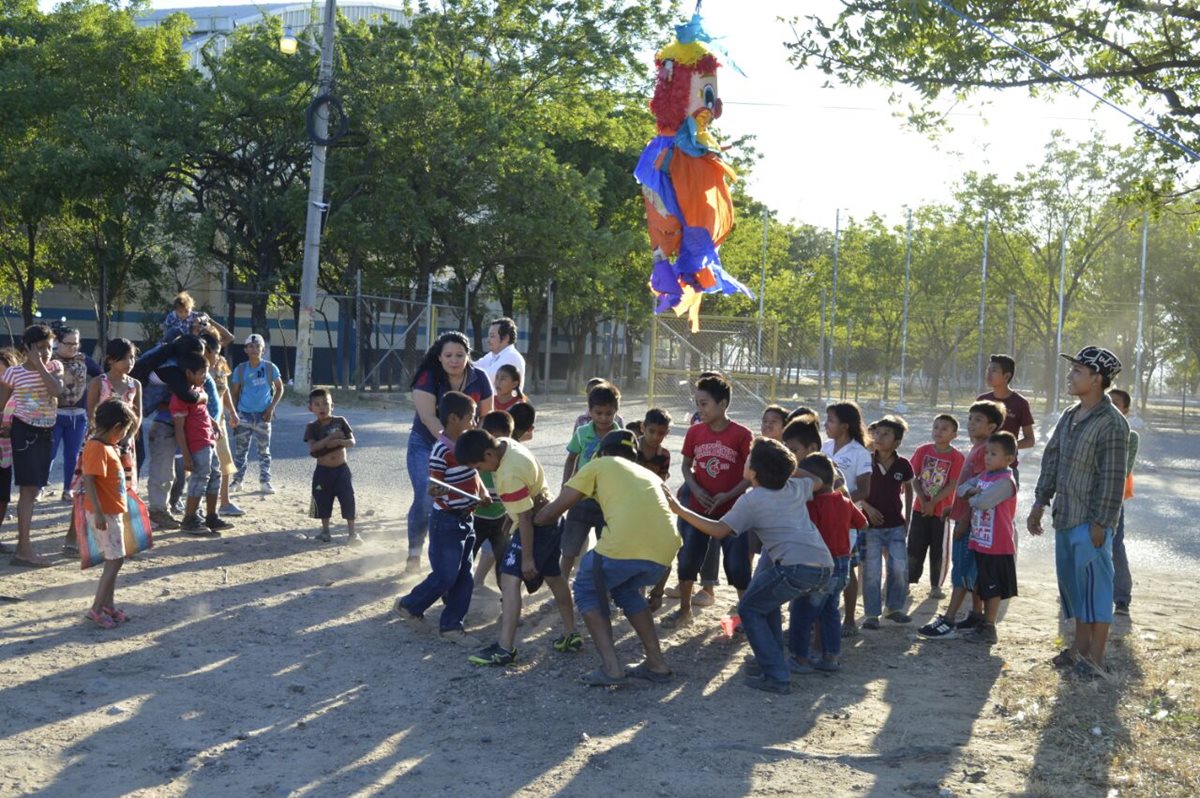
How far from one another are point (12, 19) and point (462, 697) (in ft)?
103

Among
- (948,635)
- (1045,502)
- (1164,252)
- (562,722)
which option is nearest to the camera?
(562,722)

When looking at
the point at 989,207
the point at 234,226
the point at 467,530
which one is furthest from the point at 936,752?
the point at 989,207

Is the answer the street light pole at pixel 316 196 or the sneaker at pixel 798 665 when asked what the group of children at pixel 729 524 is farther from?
the street light pole at pixel 316 196

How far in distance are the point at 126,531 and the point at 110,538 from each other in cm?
20

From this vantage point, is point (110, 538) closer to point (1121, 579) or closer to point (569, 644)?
point (569, 644)

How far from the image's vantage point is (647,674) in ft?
20.3

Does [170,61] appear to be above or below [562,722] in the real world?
above

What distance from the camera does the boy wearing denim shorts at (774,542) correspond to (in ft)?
19.9

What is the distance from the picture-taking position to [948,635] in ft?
24.2

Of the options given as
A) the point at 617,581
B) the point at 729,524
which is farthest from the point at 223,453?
the point at 729,524

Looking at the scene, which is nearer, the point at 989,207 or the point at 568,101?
the point at 568,101

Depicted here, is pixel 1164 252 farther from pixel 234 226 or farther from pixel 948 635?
pixel 948 635

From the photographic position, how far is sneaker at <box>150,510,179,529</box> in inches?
369

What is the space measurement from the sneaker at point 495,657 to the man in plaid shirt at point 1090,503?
308 cm
